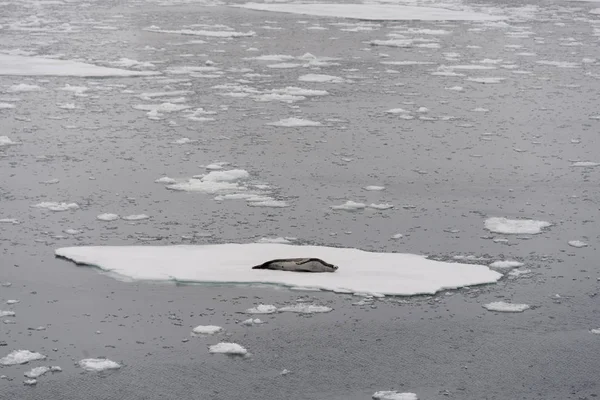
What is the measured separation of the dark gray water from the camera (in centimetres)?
459

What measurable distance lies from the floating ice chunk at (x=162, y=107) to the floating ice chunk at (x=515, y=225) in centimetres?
447

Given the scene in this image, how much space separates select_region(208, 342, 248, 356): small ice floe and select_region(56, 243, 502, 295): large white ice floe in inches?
32.0

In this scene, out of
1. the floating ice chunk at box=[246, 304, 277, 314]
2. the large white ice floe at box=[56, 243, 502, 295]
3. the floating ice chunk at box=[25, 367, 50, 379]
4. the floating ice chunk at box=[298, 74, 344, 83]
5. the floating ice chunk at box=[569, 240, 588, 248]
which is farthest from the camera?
the floating ice chunk at box=[298, 74, 344, 83]

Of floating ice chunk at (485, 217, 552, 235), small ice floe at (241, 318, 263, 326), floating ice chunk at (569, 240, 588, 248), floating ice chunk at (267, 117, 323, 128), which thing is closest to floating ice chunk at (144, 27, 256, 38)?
floating ice chunk at (267, 117, 323, 128)

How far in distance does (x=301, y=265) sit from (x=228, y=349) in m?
1.13

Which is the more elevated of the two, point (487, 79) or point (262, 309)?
point (262, 309)

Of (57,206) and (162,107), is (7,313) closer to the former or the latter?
(57,206)

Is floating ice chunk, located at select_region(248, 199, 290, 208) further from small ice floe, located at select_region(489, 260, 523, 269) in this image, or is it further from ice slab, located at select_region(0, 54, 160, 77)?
ice slab, located at select_region(0, 54, 160, 77)

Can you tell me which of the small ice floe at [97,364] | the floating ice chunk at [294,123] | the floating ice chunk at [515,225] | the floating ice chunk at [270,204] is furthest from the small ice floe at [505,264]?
the floating ice chunk at [294,123]

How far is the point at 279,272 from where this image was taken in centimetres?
574

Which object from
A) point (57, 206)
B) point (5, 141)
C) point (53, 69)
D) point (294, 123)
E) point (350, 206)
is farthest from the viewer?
point (53, 69)

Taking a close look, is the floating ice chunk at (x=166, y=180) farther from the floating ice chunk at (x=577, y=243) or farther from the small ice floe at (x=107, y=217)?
the floating ice chunk at (x=577, y=243)

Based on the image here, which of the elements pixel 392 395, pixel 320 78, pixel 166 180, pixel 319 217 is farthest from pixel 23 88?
pixel 392 395

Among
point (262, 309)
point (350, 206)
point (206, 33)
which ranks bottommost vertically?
point (206, 33)
